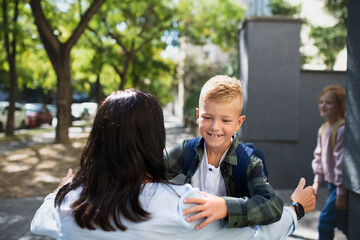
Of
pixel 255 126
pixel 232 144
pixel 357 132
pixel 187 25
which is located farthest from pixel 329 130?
pixel 187 25

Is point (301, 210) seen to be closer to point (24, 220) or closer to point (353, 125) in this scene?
point (353, 125)

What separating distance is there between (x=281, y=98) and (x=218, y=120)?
17.5 feet

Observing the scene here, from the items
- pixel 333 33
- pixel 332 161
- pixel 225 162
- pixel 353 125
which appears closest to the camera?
pixel 225 162

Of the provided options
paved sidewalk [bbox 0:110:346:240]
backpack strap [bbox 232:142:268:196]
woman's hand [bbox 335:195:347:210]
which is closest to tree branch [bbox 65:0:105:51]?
paved sidewalk [bbox 0:110:346:240]

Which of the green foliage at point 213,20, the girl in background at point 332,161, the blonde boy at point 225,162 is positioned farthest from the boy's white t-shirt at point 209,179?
the green foliage at point 213,20

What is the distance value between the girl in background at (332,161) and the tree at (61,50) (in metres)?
10.1

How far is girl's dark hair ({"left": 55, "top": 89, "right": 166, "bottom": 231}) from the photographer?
1423 mm

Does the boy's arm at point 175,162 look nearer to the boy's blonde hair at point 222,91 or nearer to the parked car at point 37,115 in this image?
the boy's blonde hair at point 222,91

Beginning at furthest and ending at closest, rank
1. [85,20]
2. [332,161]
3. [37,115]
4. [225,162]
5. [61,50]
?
1. [37,115]
2. [61,50]
3. [85,20]
4. [332,161]
5. [225,162]

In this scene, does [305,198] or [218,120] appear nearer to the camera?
[305,198]

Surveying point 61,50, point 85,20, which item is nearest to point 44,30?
point 61,50

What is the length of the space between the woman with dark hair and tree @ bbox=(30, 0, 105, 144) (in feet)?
38.7

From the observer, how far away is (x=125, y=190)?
1.44 meters

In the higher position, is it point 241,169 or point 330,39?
point 330,39
